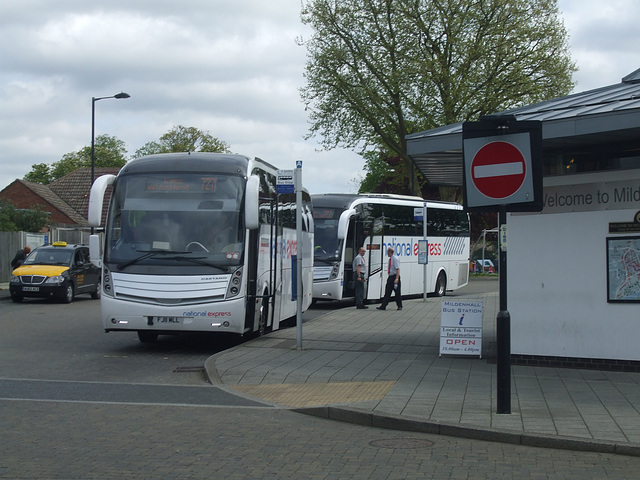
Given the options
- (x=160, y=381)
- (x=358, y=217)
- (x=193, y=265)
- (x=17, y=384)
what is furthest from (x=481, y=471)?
(x=358, y=217)

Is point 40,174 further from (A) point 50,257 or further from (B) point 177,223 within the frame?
(B) point 177,223

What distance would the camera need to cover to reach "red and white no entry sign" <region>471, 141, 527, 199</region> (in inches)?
334

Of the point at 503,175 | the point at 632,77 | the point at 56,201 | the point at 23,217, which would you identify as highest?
the point at 56,201

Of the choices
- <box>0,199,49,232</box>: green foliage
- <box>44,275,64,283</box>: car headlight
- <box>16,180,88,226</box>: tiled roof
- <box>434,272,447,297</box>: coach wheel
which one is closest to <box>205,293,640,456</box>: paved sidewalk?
<box>44,275,64,283</box>: car headlight

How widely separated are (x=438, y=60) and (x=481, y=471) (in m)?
36.5

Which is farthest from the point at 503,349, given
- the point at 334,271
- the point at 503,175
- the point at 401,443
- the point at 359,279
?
the point at 334,271

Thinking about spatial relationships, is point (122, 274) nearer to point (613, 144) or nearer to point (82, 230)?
point (613, 144)

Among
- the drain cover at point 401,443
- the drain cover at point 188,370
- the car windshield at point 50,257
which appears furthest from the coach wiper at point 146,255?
the car windshield at point 50,257

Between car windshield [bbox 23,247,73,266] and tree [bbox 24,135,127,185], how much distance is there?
3053 inches

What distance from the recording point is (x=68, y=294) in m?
27.3

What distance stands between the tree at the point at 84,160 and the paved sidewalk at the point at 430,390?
309ft

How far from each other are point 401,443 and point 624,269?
5329 mm

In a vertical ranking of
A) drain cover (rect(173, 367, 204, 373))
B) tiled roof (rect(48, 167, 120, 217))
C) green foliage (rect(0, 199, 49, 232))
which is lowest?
drain cover (rect(173, 367, 204, 373))

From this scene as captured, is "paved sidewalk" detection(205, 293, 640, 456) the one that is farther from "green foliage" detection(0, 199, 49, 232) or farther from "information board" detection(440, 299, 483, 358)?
"green foliage" detection(0, 199, 49, 232)
